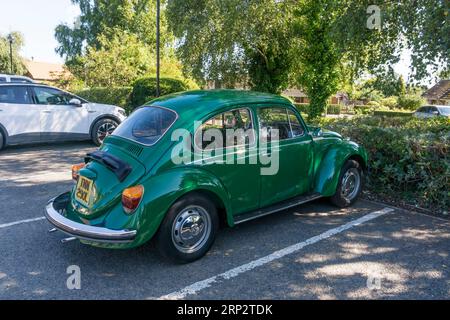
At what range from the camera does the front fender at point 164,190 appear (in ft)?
10.6

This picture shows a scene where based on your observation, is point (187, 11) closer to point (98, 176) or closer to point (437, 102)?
point (98, 176)

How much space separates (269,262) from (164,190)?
1.35 metres

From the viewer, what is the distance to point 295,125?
4.72 meters

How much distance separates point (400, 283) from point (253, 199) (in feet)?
5.59

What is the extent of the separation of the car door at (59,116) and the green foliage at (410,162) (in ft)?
22.8

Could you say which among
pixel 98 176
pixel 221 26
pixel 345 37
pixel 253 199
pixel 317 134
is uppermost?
pixel 221 26

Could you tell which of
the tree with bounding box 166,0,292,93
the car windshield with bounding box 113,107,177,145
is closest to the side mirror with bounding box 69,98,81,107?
the tree with bounding box 166,0,292,93

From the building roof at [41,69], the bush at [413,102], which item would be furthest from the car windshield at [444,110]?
the building roof at [41,69]

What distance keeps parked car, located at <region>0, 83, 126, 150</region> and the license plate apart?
6.28 meters

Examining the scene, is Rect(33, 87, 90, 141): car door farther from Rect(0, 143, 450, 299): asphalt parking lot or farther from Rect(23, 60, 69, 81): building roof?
Rect(23, 60, 69, 81): building roof

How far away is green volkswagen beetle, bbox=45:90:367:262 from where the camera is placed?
130 inches

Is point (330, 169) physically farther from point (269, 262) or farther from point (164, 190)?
point (164, 190)
